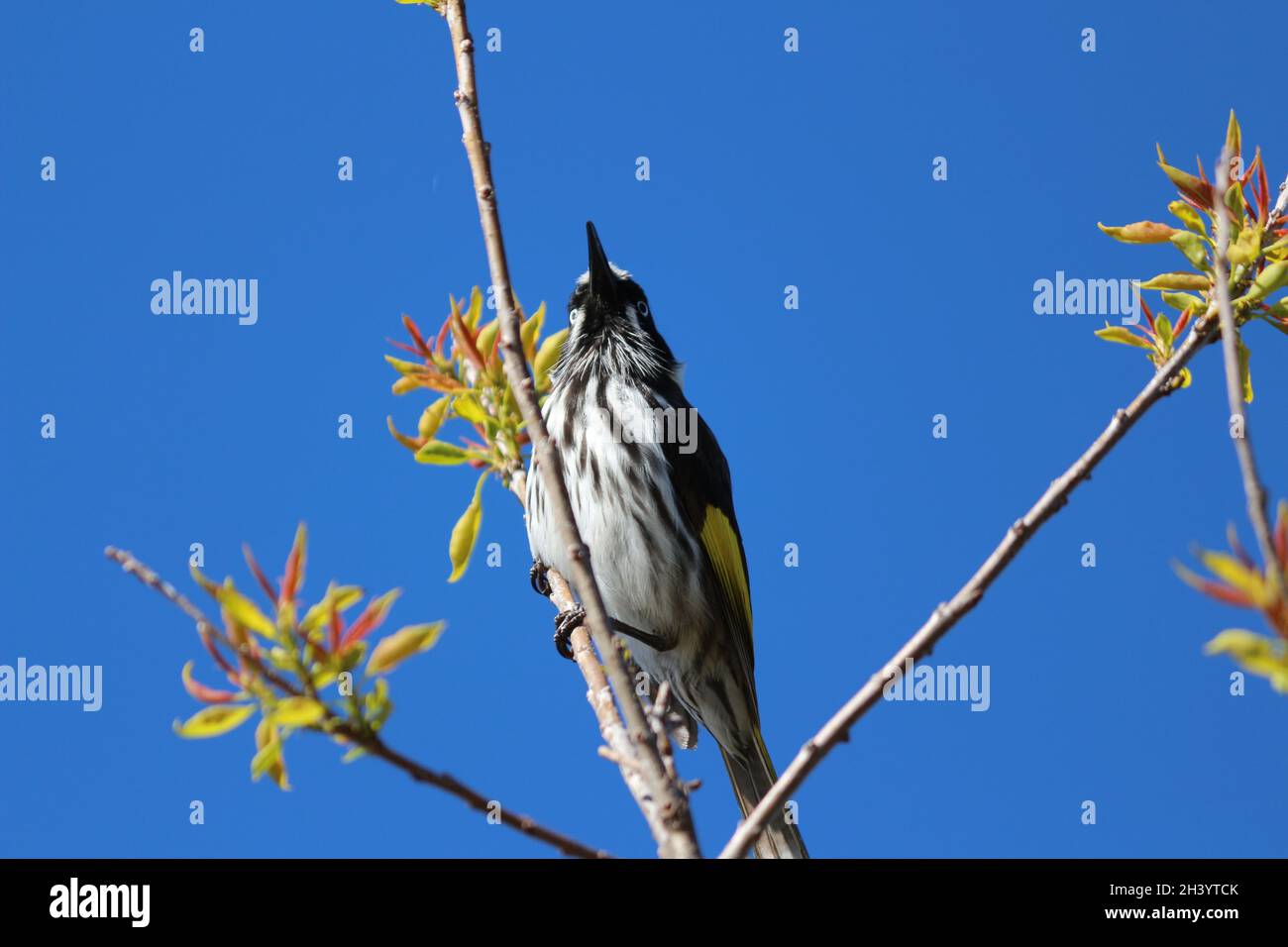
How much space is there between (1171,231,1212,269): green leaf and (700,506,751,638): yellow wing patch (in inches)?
122

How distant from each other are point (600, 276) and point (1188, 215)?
3.45 meters

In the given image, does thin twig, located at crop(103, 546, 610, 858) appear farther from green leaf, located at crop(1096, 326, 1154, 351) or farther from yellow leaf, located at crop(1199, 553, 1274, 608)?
green leaf, located at crop(1096, 326, 1154, 351)

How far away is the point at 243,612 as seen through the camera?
1656 mm

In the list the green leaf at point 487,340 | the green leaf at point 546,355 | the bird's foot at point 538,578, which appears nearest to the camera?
the green leaf at point 487,340

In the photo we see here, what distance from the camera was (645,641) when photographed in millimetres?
5172

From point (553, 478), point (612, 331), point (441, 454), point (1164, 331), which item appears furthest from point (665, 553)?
point (553, 478)

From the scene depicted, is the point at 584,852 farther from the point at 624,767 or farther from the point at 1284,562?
the point at 1284,562

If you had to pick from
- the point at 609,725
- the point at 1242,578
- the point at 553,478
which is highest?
the point at 553,478

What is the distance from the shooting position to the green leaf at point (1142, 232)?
239 cm

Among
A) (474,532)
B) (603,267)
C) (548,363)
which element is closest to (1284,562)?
(474,532)

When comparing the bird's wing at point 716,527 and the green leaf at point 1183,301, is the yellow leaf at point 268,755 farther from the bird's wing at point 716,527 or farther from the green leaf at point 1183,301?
the bird's wing at point 716,527

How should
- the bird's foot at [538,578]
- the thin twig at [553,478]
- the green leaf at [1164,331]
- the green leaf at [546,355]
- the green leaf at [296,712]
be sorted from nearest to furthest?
the green leaf at [296,712] → the thin twig at [553,478] → the green leaf at [1164,331] → the green leaf at [546,355] → the bird's foot at [538,578]

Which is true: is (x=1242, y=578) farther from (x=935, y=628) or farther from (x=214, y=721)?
(x=214, y=721)

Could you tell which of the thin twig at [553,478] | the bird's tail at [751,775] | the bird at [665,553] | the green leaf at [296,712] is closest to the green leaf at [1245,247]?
the thin twig at [553,478]
